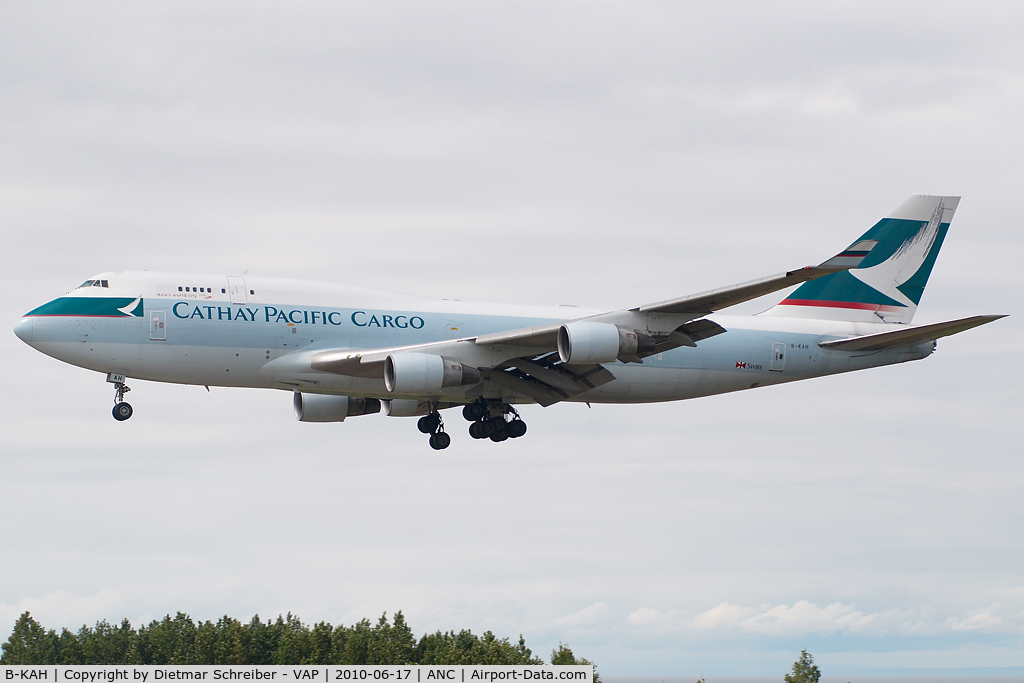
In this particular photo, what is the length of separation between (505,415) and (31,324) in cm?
1585

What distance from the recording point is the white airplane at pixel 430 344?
36.8m

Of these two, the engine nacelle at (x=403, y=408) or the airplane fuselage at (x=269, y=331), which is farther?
the engine nacelle at (x=403, y=408)

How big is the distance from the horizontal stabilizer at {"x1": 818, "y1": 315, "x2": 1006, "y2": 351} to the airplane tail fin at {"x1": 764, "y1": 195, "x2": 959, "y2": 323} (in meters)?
2.03

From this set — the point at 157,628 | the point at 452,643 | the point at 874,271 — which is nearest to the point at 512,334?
the point at 874,271

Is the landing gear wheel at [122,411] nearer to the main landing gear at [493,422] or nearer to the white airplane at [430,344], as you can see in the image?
the white airplane at [430,344]

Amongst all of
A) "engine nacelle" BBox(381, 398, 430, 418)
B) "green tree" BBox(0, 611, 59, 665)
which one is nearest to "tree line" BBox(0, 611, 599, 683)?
"green tree" BBox(0, 611, 59, 665)

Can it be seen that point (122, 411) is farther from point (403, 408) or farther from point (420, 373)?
point (403, 408)

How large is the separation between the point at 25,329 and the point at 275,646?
4698 cm

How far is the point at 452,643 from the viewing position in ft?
244

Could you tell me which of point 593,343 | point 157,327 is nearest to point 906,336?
point 593,343

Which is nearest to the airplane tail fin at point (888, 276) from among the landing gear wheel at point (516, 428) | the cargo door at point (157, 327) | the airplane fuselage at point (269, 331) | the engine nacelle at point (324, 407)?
the airplane fuselage at point (269, 331)

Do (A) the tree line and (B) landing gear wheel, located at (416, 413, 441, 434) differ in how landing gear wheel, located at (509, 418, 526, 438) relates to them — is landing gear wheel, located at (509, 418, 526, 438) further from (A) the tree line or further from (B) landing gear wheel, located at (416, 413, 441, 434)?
(A) the tree line

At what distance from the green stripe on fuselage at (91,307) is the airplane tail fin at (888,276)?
78.1ft

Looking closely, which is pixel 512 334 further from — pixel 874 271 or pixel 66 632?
pixel 66 632
